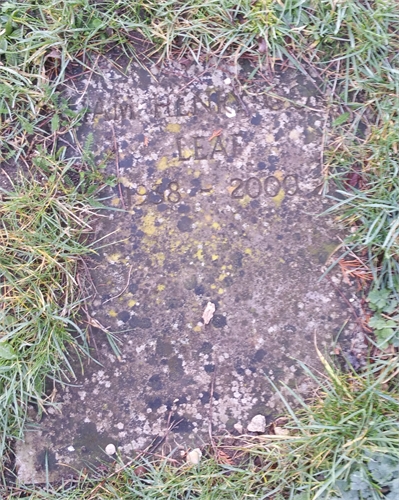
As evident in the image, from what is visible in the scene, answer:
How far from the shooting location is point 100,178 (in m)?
1.98

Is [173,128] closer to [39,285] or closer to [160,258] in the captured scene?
[160,258]

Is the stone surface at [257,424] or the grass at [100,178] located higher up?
the grass at [100,178]

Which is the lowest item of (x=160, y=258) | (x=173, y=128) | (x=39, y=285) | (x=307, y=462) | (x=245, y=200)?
(x=307, y=462)

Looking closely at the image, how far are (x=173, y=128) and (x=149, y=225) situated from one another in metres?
0.39

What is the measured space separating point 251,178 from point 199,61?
501 mm

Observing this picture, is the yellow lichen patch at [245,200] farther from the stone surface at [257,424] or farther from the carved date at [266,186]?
the stone surface at [257,424]

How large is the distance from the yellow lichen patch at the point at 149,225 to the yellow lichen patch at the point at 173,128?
331 millimetres

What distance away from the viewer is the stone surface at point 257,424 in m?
1.88

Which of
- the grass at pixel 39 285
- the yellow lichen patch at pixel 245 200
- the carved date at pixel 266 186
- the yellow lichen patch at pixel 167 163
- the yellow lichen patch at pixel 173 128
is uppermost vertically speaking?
the yellow lichen patch at pixel 173 128

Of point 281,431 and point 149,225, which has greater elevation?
point 149,225

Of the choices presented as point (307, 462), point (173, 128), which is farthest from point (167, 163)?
point (307, 462)

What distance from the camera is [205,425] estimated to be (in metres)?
1.89

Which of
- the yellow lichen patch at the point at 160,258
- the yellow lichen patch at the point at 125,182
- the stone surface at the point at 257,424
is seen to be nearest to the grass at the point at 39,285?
the yellow lichen patch at the point at 125,182

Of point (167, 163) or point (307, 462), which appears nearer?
point (307, 462)
